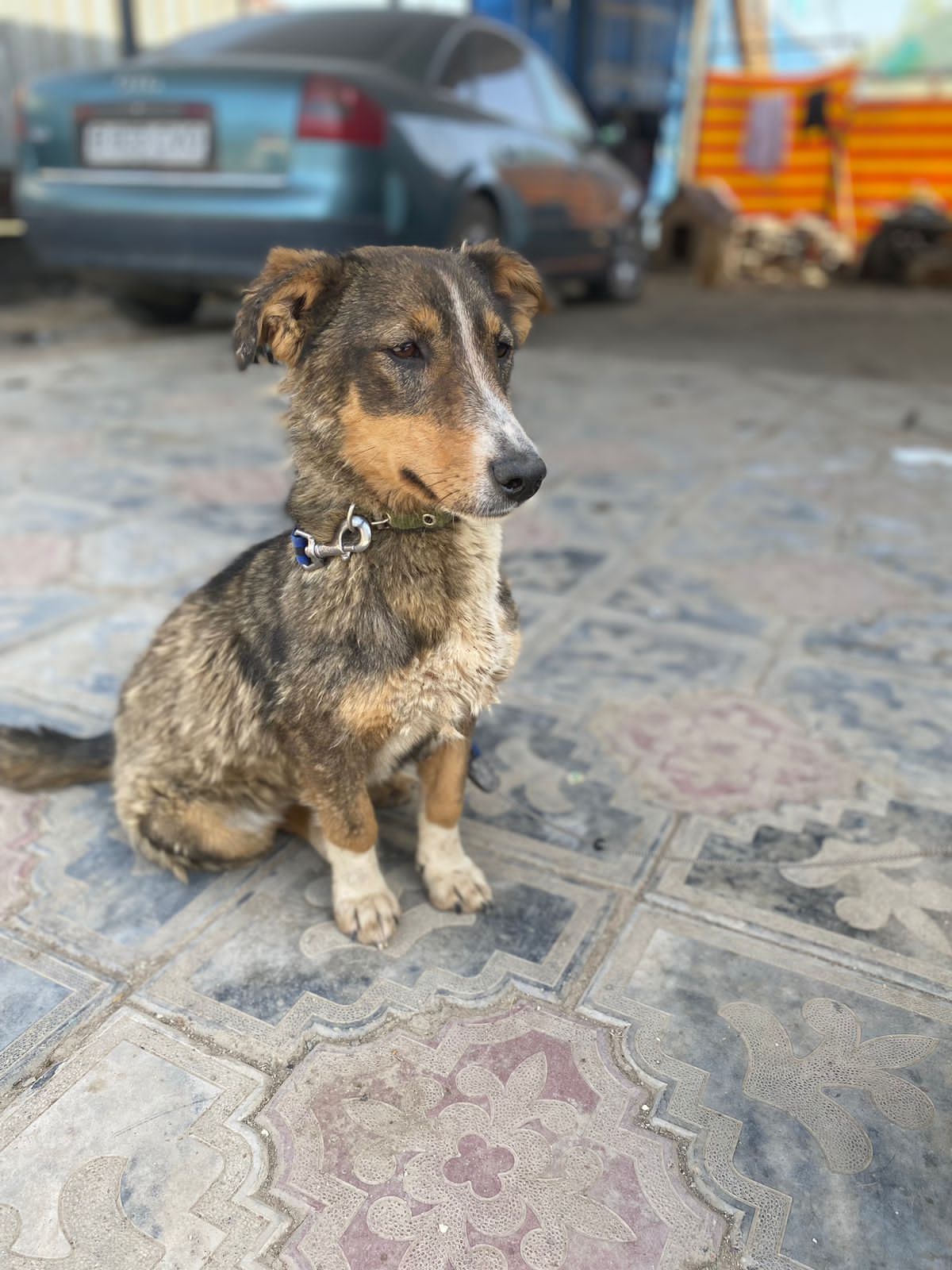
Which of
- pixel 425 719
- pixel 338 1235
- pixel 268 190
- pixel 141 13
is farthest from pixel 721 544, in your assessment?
pixel 141 13

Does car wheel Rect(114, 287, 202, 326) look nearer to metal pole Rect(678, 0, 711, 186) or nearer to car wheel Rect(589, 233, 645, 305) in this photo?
car wheel Rect(589, 233, 645, 305)

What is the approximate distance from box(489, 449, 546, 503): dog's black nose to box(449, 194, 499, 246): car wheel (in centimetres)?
568

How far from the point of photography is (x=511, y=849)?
2588 millimetres

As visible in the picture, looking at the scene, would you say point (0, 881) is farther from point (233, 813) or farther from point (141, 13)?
point (141, 13)

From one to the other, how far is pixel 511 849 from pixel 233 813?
Result: 28.7 inches

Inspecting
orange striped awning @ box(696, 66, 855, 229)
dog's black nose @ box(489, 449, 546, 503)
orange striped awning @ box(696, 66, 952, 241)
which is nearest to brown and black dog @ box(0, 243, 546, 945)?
dog's black nose @ box(489, 449, 546, 503)

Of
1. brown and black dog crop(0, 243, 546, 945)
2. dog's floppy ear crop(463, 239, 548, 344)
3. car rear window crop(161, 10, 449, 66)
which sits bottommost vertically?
brown and black dog crop(0, 243, 546, 945)

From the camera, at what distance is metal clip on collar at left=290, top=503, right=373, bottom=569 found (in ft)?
6.93

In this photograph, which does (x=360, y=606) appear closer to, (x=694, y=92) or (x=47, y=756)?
(x=47, y=756)

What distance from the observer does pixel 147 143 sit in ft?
22.5

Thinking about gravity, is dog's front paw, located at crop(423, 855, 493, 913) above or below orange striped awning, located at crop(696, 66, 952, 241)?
below

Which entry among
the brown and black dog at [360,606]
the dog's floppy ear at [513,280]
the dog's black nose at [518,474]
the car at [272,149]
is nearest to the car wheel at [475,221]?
the car at [272,149]

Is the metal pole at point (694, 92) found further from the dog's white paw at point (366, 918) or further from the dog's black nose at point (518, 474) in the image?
the dog's white paw at point (366, 918)

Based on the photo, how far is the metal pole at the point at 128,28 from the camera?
10.7 meters
